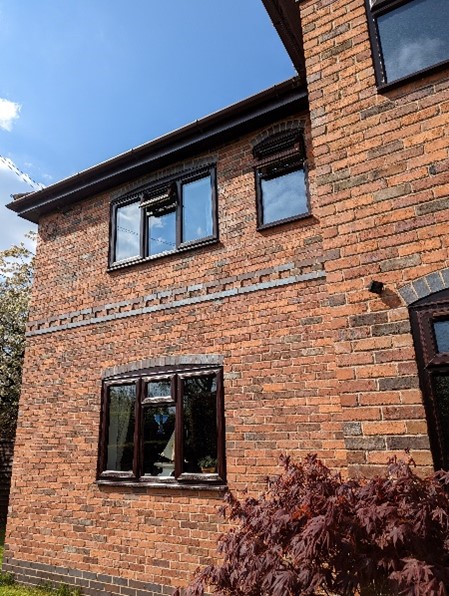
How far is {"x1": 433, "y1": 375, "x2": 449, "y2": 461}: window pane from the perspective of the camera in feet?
10.0

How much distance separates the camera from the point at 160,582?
537 centimetres

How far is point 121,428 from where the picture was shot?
21.2ft

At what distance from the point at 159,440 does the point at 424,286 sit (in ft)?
13.9

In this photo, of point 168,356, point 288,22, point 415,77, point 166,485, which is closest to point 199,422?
point 166,485

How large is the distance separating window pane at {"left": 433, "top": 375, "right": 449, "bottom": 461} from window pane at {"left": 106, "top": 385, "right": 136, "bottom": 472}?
4421 mm

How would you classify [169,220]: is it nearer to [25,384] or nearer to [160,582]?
[25,384]

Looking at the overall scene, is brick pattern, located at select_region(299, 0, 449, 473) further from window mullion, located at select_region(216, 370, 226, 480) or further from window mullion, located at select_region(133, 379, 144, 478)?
window mullion, located at select_region(133, 379, 144, 478)

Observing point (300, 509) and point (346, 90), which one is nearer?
point (300, 509)

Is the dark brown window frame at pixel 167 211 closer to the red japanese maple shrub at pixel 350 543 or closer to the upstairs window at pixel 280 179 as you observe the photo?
the upstairs window at pixel 280 179

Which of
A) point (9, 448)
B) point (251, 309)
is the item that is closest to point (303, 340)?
point (251, 309)

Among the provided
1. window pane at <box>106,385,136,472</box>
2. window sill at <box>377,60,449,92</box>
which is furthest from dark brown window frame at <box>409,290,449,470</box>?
window pane at <box>106,385,136,472</box>

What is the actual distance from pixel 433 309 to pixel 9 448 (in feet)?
43.8

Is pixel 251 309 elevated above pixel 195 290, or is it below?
below

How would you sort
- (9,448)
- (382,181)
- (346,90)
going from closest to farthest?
A: (382,181)
(346,90)
(9,448)
